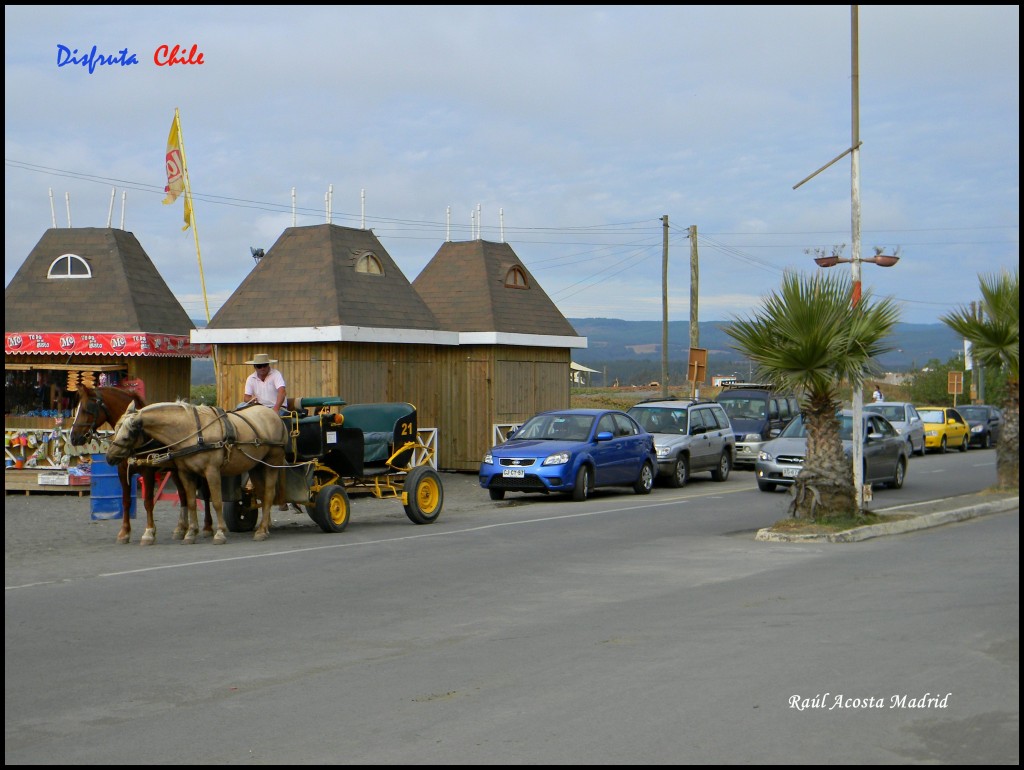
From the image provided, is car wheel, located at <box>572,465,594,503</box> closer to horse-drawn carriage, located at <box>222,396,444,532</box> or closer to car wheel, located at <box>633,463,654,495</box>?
car wheel, located at <box>633,463,654,495</box>

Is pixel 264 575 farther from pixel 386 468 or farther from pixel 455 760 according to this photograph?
pixel 455 760

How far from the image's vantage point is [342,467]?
17125 millimetres

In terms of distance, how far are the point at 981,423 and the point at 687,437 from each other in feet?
72.1

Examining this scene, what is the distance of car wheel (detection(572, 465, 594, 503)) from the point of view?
2138 cm

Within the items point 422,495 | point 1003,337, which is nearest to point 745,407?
point 422,495

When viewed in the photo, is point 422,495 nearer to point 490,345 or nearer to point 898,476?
point 490,345

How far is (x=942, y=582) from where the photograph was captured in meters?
11.4

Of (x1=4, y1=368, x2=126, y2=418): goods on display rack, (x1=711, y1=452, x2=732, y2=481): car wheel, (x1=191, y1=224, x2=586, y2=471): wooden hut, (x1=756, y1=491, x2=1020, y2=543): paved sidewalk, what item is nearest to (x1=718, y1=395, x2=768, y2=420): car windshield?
(x1=191, y1=224, x2=586, y2=471): wooden hut

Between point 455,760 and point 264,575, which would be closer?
point 455,760

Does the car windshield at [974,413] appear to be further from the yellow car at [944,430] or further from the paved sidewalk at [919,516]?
the paved sidewalk at [919,516]

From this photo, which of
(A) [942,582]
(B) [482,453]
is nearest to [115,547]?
(A) [942,582]

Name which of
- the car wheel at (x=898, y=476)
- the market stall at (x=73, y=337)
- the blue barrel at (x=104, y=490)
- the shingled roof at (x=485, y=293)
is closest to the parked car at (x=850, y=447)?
the car wheel at (x=898, y=476)

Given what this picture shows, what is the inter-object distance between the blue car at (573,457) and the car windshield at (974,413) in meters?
24.6

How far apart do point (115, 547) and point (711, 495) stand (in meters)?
11.8
